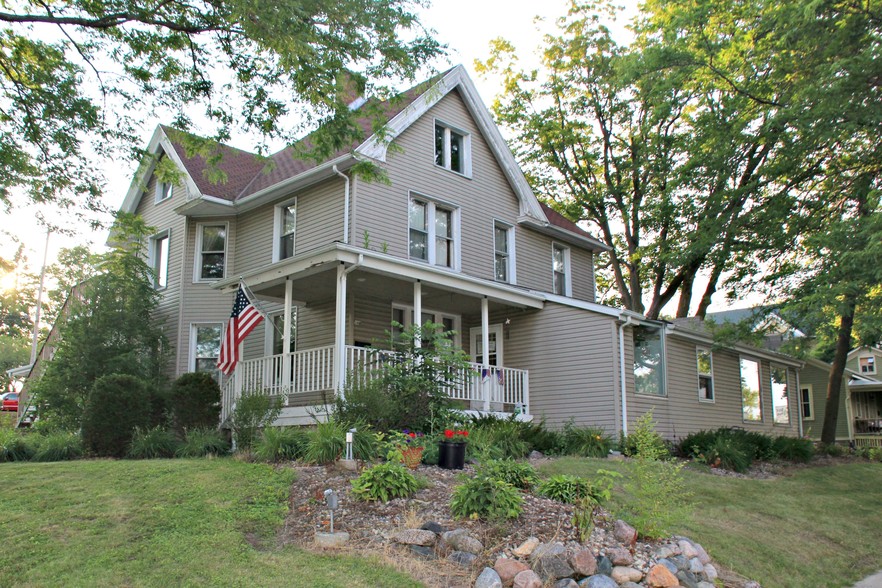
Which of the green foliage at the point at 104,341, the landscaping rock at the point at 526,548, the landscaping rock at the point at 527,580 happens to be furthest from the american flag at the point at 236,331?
the landscaping rock at the point at 527,580

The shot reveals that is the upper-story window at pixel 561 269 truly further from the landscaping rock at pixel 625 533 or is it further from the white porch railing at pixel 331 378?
the landscaping rock at pixel 625 533

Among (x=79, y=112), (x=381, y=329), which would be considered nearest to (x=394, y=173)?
(x=381, y=329)

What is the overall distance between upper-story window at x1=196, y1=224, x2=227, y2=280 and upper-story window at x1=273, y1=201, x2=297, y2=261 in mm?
1836

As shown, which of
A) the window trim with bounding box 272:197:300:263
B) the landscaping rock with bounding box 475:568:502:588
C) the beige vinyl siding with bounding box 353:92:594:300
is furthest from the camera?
the window trim with bounding box 272:197:300:263

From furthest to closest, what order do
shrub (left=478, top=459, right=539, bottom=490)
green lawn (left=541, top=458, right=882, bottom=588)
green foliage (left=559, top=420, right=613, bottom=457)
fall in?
green foliage (left=559, top=420, right=613, bottom=457), shrub (left=478, top=459, right=539, bottom=490), green lawn (left=541, top=458, right=882, bottom=588)

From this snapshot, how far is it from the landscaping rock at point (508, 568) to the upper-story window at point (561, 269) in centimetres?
1442

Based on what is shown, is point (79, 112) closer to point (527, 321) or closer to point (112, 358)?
point (112, 358)

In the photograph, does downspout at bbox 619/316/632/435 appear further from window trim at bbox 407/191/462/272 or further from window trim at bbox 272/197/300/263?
window trim at bbox 272/197/300/263

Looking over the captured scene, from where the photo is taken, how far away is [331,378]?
13625 millimetres

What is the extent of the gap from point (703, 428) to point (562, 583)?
43.7 feet

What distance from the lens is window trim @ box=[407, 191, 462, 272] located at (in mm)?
16953

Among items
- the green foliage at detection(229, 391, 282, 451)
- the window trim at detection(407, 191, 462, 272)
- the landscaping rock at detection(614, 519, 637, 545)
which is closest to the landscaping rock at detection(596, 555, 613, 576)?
the landscaping rock at detection(614, 519, 637, 545)

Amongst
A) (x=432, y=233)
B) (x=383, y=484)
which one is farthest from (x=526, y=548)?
(x=432, y=233)

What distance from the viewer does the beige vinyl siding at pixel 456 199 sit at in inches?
634
